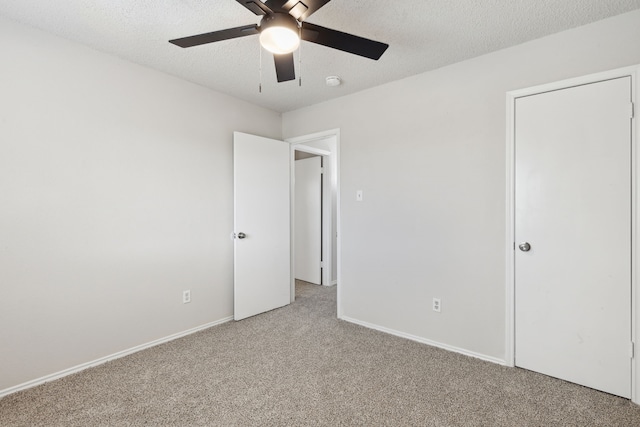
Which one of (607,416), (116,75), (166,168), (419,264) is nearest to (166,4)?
(116,75)

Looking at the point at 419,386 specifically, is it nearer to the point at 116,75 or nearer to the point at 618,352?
the point at 618,352

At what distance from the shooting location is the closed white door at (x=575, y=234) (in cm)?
194

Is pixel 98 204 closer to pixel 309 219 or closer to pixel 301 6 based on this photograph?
pixel 301 6

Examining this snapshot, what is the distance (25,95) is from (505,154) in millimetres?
3379

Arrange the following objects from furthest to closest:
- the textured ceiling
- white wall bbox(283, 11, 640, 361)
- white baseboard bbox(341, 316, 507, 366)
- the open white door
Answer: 1. the open white door
2. white baseboard bbox(341, 316, 507, 366)
3. white wall bbox(283, 11, 640, 361)
4. the textured ceiling

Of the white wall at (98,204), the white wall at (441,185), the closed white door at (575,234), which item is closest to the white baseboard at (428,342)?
the white wall at (441,185)

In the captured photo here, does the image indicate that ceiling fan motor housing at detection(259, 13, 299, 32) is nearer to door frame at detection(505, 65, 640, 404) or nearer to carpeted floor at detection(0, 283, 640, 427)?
door frame at detection(505, 65, 640, 404)

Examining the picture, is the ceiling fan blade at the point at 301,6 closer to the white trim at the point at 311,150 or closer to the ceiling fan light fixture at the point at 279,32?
the ceiling fan light fixture at the point at 279,32

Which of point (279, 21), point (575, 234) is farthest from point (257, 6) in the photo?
point (575, 234)

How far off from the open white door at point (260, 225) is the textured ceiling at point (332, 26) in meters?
0.96

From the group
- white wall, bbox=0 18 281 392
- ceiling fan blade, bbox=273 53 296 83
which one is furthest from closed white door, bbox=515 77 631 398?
white wall, bbox=0 18 281 392

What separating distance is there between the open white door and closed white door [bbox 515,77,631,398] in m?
2.41

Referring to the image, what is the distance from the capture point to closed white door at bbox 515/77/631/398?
194cm

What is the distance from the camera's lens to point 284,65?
175 centimetres
